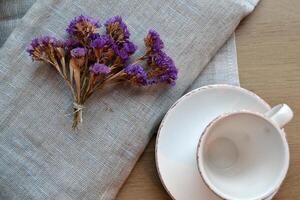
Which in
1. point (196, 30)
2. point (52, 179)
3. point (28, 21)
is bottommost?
point (52, 179)

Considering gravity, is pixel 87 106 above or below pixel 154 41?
below

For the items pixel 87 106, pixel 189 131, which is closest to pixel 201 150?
pixel 189 131

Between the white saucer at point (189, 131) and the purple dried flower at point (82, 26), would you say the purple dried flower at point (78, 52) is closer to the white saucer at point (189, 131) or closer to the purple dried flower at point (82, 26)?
the purple dried flower at point (82, 26)

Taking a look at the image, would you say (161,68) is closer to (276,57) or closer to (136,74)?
(136,74)

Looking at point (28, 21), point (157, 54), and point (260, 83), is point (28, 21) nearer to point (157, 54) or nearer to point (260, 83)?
point (157, 54)

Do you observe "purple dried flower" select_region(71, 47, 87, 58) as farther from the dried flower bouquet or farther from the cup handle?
the cup handle

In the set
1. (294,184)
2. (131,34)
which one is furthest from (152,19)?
(294,184)

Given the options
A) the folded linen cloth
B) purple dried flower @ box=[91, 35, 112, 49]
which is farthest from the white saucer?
purple dried flower @ box=[91, 35, 112, 49]
